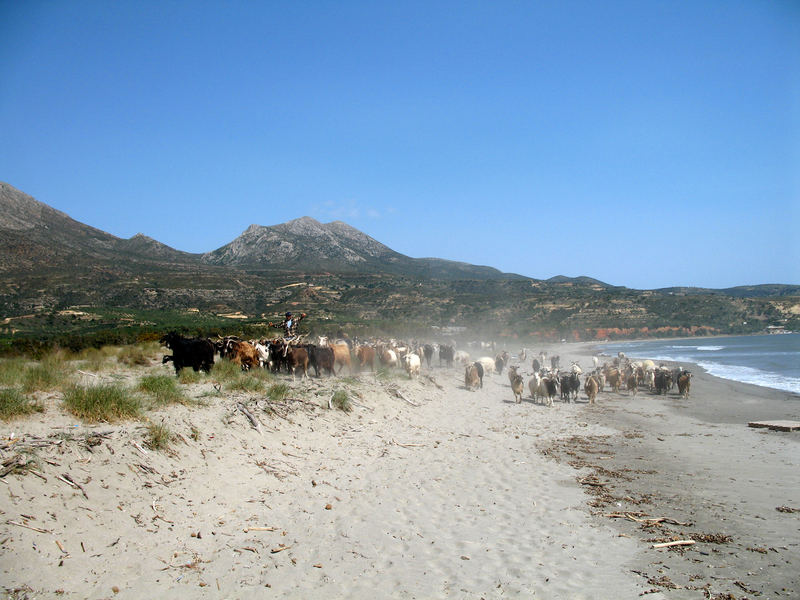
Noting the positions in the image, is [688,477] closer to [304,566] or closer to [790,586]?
[790,586]

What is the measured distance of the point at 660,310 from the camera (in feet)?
261

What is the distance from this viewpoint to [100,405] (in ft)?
25.7

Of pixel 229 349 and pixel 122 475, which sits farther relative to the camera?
pixel 229 349

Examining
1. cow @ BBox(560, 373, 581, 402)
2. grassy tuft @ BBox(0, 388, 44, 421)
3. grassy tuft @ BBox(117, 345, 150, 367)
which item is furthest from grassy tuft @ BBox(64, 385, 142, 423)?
cow @ BBox(560, 373, 581, 402)

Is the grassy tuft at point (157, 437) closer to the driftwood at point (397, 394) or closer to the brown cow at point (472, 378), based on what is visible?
the driftwood at point (397, 394)

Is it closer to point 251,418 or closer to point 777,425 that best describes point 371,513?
point 251,418

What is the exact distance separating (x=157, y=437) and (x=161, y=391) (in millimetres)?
2497

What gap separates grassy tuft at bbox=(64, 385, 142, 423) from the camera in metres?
7.66

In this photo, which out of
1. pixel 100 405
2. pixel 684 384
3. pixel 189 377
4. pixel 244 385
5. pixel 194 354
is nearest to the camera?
pixel 100 405

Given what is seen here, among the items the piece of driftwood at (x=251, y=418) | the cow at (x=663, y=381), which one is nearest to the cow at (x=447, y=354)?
the cow at (x=663, y=381)

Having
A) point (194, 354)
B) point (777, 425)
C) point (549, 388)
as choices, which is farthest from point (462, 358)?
point (194, 354)

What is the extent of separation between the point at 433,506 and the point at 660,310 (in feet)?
272

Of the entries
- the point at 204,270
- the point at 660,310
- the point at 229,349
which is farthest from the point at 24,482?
the point at 660,310

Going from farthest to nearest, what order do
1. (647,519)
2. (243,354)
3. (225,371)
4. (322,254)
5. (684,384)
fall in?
1. (322,254)
2. (684,384)
3. (243,354)
4. (225,371)
5. (647,519)
